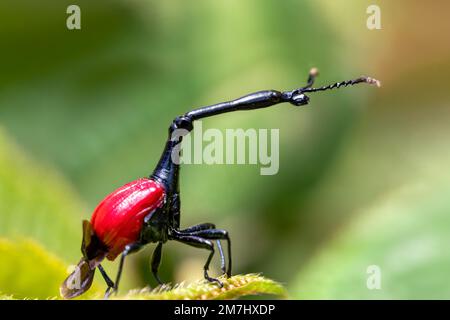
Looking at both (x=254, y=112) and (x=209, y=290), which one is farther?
(x=254, y=112)

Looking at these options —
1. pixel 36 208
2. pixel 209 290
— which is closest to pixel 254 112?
pixel 36 208

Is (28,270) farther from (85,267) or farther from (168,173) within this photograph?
(168,173)

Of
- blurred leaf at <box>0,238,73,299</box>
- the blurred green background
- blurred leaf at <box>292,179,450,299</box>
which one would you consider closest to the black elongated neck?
blurred leaf at <box>0,238,73,299</box>

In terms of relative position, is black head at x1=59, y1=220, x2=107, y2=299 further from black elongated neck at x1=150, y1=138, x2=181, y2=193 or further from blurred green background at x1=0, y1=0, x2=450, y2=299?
blurred green background at x1=0, y1=0, x2=450, y2=299

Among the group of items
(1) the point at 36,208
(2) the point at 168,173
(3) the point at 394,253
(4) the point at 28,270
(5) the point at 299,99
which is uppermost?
(5) the point at 299,99

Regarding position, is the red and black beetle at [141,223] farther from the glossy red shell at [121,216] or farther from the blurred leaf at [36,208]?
the blurred leaf at [36,208]

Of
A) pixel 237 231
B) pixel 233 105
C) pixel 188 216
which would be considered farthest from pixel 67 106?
pixel 233 105
